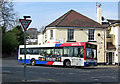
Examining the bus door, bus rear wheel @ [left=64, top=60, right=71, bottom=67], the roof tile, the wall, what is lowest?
bus rear wheel @ [left=64, top=60, right=71, bottom=67]

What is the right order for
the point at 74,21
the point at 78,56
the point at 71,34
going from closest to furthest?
1. the point at 78,56
2. the point at 71,34
3. the point at 74,21

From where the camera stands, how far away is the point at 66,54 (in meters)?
26.5

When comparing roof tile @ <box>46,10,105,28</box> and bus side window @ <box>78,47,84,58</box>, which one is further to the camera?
roof tile @ <box>46,10,105,28</box>

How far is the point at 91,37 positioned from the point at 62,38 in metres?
4.97

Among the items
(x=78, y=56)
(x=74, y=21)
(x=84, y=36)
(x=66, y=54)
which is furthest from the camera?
(x=74, y=21)

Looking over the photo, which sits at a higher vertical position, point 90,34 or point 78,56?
point 90,34

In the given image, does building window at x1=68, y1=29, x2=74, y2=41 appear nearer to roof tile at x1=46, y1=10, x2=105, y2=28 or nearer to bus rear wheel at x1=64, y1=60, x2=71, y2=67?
roof tile at x1=46, y1=10, x2=105, y2=28

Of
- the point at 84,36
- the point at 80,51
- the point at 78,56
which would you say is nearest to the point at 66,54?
the point at 78,56

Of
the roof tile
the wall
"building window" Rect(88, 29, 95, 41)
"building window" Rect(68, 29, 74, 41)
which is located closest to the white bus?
the wall

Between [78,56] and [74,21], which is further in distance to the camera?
[74,21]

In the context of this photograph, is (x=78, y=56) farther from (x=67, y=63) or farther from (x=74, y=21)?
(x=74, y=21)

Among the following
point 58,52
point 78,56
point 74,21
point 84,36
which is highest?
point 74,21

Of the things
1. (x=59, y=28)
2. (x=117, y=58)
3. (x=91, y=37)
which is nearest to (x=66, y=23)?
(x=59, y=28)

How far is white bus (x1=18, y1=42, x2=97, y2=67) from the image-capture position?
25516 millimetres
